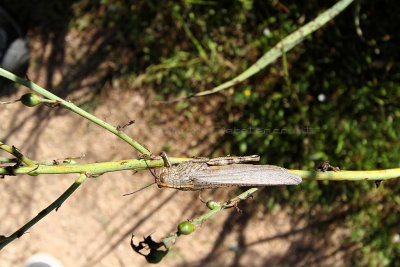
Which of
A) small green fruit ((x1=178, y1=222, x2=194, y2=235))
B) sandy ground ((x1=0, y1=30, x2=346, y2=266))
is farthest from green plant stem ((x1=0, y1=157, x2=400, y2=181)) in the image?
sandy ground ((x1=0, y1=30, x2=346, y2=266))

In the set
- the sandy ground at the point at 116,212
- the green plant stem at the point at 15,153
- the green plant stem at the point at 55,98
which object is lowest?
the sandy ground at the point at 116,212

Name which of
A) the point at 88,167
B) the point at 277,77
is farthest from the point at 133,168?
the point at 277,77

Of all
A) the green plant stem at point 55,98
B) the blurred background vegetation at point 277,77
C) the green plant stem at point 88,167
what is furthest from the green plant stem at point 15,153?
the blurred background vegetation at point 277,77

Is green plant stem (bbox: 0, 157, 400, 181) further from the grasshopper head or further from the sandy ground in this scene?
the sandy ground

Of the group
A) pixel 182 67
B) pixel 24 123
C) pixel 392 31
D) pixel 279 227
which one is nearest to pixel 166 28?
pixel 182 67

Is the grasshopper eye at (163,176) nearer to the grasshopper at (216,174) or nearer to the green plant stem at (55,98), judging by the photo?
the grasshopper at (216,174)

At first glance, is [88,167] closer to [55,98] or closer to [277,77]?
[55,98]
